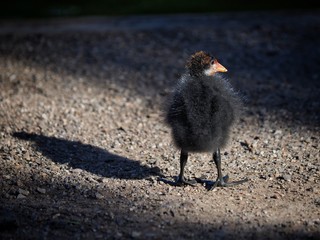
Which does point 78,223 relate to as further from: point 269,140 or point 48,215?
point 269,140

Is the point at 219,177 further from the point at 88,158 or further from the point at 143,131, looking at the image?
the point at 143,131

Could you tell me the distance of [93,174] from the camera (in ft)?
20.0

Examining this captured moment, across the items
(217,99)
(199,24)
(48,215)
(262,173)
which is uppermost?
(199,24)

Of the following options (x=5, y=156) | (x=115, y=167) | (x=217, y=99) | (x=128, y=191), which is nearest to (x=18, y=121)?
(x=5, y=156)

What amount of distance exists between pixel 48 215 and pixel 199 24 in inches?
300

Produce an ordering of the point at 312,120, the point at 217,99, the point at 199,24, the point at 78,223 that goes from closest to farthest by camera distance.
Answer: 1. the point at 78,223
2. the point at 217,99
3. the point at 312,120
4. the point at 199,24

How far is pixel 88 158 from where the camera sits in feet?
21.7

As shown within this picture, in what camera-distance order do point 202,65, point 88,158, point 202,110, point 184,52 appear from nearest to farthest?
point 202,110 → point 202,65 → point 88,158 → point 184,52

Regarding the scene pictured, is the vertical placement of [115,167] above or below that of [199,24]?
below

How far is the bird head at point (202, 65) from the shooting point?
559 centimetres

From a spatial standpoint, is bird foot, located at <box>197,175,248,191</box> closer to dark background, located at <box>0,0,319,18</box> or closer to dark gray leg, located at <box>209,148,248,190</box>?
dark gray leg, located at <box>209,148,248,190</box>

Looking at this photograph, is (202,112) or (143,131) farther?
(143,131)

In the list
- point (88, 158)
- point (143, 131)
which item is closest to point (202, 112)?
point (88, 158)

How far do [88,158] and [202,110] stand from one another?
6.15 feet
